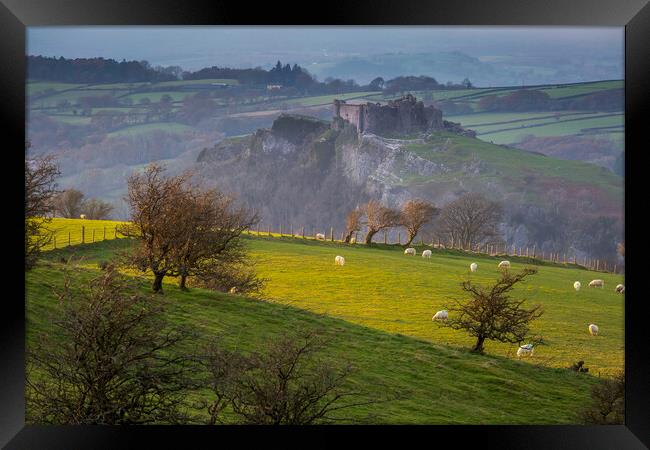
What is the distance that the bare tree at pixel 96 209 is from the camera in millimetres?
34375

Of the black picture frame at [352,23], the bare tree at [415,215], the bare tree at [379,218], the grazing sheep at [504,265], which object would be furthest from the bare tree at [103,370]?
the bare tree at [415,215]

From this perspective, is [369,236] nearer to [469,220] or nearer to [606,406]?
[469,220]

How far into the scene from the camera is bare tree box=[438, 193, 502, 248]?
39.6 meters

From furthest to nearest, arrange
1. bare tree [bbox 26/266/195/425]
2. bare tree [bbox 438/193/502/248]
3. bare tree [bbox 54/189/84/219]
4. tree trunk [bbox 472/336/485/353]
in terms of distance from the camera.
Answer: bare tree [bbox 438/193/502/248] < bare tree [bbox 54/189/84/219] < tree trunk [bbox 472/336/485/353] < bare tree [bbox 26/266/195/425]

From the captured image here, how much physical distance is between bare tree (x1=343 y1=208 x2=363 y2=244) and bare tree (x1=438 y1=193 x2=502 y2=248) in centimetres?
337

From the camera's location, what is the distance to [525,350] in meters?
23.0

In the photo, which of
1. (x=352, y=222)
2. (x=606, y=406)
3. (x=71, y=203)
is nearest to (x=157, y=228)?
(x=606, y=406)

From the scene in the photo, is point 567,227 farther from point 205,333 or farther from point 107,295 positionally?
point 107,295

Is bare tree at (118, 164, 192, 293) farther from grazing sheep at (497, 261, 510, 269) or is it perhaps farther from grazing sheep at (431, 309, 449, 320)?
grazing sheep at (497, 261, 510, 269)

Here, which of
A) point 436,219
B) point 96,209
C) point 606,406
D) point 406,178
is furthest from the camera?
point 406,178

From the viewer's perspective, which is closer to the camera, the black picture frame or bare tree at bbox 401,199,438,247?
the black picture frame

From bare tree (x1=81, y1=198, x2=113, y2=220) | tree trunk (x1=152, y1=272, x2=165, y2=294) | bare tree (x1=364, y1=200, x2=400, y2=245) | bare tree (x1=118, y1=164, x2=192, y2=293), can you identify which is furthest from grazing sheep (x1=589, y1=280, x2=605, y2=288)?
bare tree (x1=81, y1=198, x2=113, y2=220)

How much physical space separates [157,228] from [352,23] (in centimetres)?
1363

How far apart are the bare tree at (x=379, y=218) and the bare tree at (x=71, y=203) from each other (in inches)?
418
